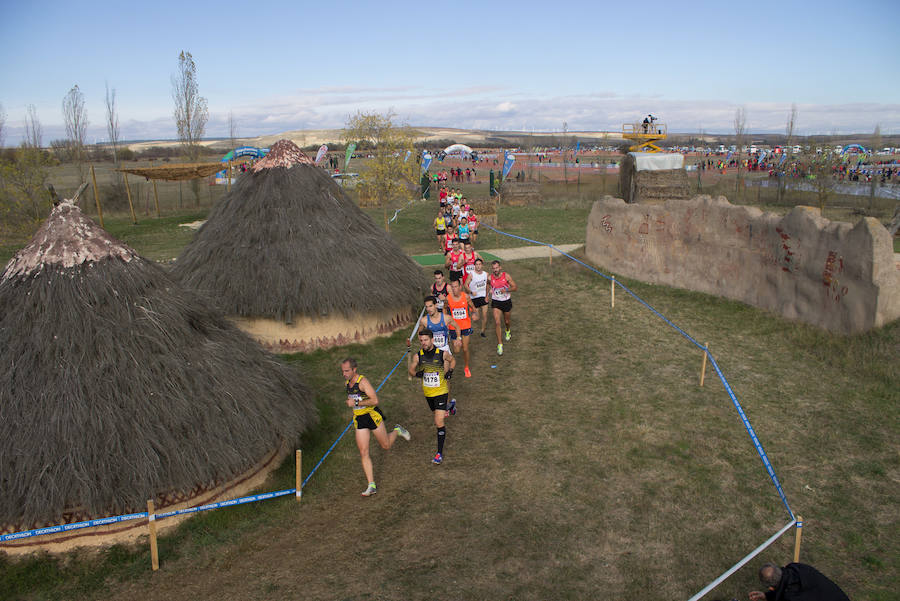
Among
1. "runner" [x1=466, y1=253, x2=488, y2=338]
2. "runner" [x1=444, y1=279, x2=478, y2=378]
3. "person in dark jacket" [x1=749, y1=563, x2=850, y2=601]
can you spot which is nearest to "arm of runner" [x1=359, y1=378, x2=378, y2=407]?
"runner" [x1=444, y1=279, x2=478, y2=378]

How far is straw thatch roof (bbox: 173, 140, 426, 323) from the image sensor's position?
34.6ft

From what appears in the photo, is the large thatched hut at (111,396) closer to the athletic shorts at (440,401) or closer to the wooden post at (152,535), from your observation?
the wooden post at (152,535)

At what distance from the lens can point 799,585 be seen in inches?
170

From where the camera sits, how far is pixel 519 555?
17.7 ft

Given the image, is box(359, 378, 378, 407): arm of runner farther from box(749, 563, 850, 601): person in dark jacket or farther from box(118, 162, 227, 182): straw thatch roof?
box(118, 162, 227, 182): straw thatch roof

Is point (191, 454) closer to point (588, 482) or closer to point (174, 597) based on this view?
point (174, 597)

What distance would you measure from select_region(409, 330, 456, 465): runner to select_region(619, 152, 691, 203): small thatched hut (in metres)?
24.3

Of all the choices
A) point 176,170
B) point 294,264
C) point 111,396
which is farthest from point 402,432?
point 176,170

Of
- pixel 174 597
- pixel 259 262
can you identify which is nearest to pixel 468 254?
pixel 259 262

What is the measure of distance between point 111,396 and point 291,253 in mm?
5244

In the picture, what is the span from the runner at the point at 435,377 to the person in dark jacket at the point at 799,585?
12.1ft

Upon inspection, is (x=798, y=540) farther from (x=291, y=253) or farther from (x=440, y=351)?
(x=291, y=253)

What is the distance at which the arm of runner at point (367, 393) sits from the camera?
6355 millimetres

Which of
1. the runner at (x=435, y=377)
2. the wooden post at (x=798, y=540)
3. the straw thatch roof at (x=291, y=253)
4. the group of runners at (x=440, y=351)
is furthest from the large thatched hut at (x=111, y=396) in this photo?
the wooden post at (x=798, y=540)
